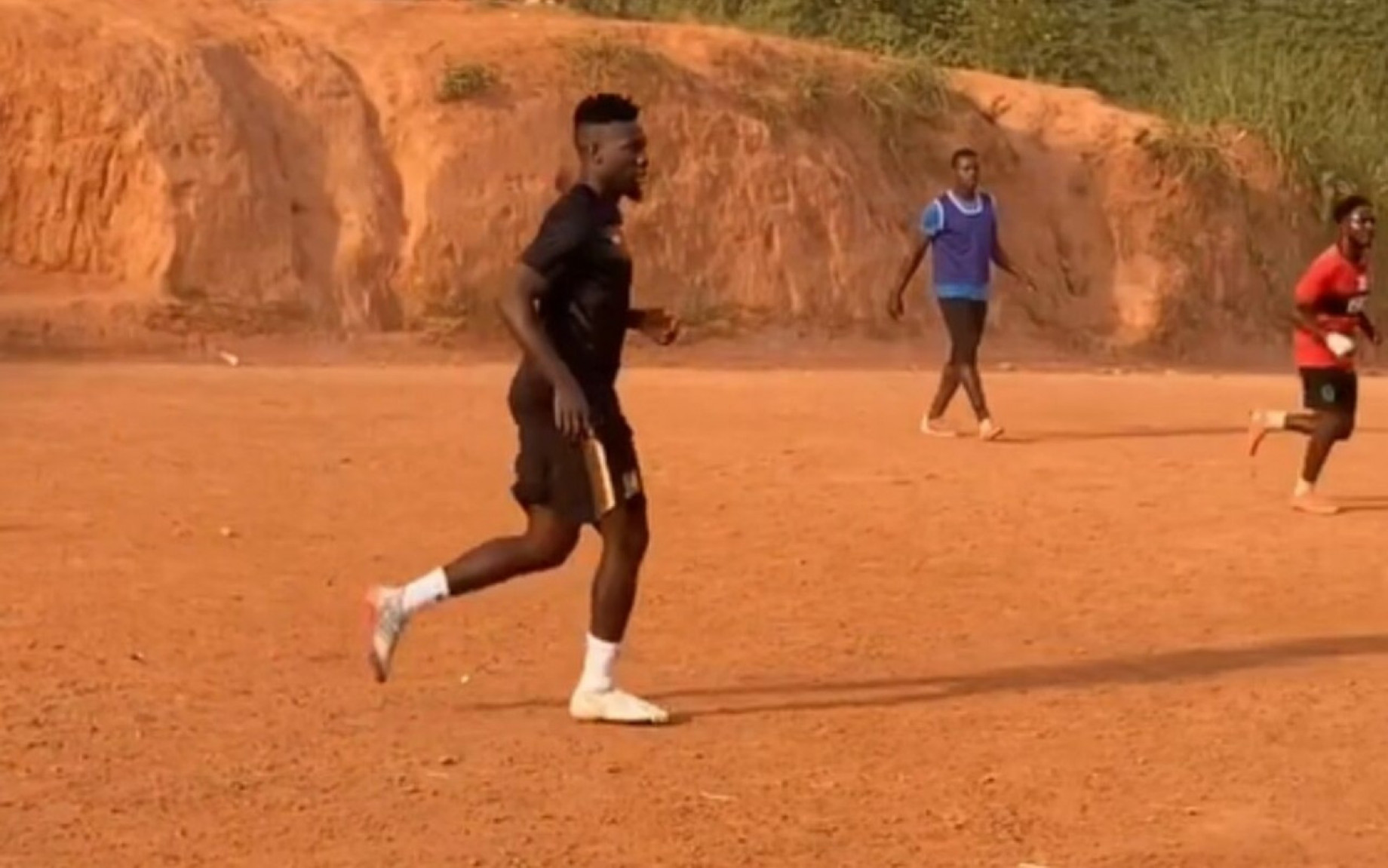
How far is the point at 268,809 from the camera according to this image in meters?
7.06

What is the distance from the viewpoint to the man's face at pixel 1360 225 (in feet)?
42.7

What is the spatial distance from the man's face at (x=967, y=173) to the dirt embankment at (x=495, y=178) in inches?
338

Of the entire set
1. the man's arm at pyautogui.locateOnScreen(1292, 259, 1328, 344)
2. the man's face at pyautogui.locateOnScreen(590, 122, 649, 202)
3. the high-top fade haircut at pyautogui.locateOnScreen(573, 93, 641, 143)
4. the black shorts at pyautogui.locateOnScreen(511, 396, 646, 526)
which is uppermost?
the high-top fade haircut at pyautogui.locateOnScreen(573, 93, 641, 143)

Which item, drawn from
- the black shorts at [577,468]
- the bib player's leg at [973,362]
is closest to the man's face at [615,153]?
the black shorts at [577,468]

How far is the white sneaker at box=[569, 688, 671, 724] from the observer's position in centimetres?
816

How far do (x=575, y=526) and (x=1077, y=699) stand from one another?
1678 mm

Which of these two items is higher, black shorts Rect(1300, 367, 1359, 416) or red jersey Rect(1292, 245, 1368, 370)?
red jersey Rect(1292, 245, 1368, 370)

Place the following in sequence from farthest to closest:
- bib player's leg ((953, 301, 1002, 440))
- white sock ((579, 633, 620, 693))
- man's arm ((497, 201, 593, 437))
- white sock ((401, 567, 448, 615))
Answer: bib player's leg ((953, 301, 1002, 440)) < white sock ((401, 567, 448, 615)) < white sock ((579, 633, 620, 693)) < man's arm ((497, 201, 593, 437))

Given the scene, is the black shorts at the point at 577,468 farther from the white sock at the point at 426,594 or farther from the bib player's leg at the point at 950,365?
the bib player's leg at the point at 950,365

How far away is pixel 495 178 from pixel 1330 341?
13825 millimetres

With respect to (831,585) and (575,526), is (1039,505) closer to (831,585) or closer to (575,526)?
(831,585)

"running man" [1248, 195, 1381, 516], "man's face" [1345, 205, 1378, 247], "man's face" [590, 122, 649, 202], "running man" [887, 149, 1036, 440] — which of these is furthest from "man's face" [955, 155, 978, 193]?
"man's face" [590, 122, 649, 202]

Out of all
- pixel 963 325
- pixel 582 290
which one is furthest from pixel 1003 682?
pixel 963 325

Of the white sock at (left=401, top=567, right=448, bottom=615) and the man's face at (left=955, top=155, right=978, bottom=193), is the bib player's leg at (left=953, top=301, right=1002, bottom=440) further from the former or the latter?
the white sock at (left=401, top=567, right=448, bottom=615)
